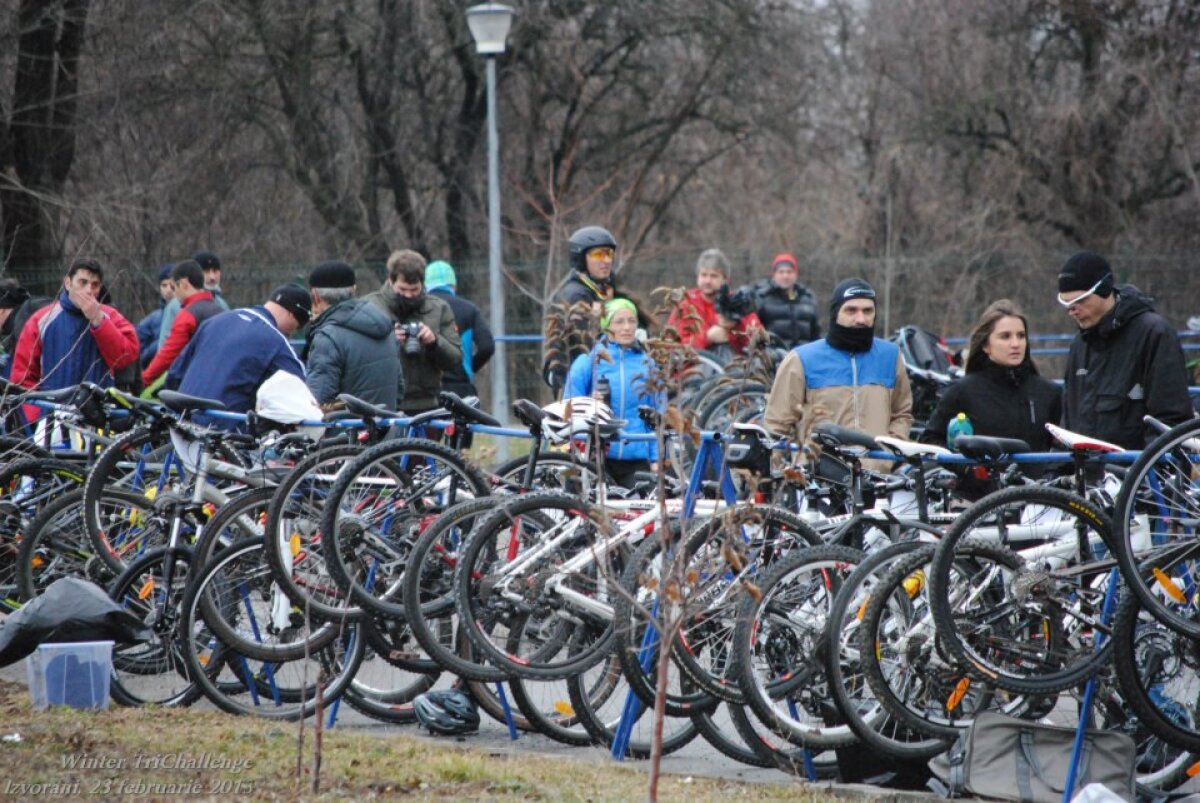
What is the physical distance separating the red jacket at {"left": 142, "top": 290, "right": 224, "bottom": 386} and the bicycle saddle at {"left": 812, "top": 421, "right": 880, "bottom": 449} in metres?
5.65

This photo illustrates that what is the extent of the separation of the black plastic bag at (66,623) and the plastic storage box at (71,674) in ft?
0.29

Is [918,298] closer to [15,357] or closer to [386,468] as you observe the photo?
[15,357]

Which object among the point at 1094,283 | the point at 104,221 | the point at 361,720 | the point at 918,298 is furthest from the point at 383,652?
the point at 918,298

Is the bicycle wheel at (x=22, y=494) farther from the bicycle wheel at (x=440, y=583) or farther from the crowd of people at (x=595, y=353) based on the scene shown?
the bicycle wheel at (x=440, y=583)

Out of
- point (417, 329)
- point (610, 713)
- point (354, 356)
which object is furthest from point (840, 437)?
point (417, 329)

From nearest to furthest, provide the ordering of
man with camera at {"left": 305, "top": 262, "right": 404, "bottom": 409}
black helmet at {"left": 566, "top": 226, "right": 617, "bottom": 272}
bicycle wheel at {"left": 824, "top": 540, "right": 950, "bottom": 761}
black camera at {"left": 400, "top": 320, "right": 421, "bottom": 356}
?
bicycle wheel at {"left": 824, "top": 540, "right": 950, "bottom": 761}
man with camera at {"left": 305, "top": 262, "right": 404, "bottom": 409}
black camera at {"left": 400, "top": 320, "right": 421, "bottom": 356}
black helmet at {"left": 566, "top": 226, "right": 617, "bottom": 272}

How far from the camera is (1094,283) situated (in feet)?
24.9

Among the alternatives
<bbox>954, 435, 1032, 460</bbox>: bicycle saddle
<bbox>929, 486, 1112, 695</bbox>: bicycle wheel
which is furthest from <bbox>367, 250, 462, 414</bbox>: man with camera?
<bbox>929, 486, 1112, 695</bbox>: bicycle wheel

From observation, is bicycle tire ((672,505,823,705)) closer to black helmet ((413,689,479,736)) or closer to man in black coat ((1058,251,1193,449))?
black helmet ((413,689,479,736))

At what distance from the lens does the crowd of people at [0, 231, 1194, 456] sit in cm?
757

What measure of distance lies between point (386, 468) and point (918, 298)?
53.4ft

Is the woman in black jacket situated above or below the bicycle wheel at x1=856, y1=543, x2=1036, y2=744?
→ above

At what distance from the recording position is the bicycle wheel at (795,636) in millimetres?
6598

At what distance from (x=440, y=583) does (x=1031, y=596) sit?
2436 millimetres
